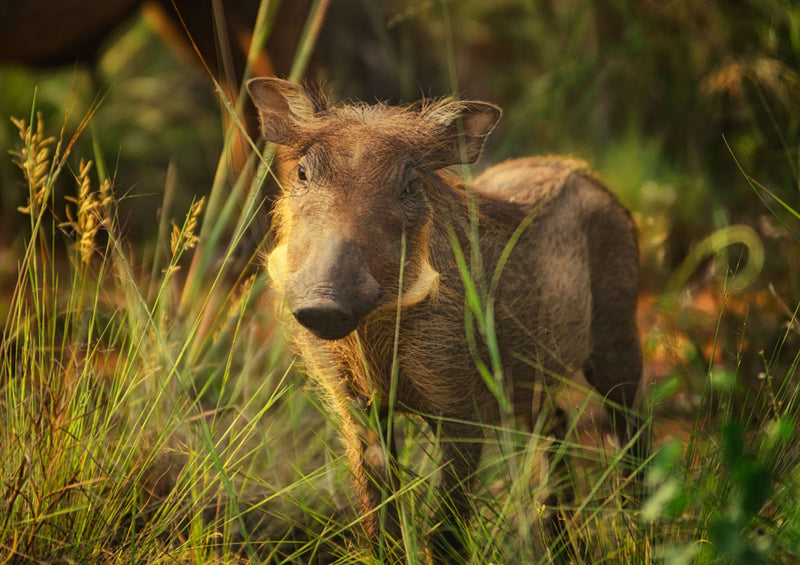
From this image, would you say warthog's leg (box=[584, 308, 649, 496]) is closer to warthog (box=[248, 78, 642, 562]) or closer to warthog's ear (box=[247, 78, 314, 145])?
warthog (box=[248, 78, 642, 562])

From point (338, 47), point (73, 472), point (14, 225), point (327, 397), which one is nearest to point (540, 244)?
point (327, 397)

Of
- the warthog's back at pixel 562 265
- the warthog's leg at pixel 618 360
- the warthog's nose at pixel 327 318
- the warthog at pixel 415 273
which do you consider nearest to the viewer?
the warthog's nose at pixel 327 318

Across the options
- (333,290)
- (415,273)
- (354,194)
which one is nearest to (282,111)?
(354,194)

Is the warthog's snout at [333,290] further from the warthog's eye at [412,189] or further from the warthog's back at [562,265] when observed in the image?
the warthog's back at [562,265]

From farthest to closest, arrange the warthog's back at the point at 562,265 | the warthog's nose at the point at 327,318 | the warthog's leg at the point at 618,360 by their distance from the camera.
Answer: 1. the warthog's leg at the point at 618,360
2. the warthog's back at the point at 562,265
3. the warthog's nose at the point at 327,318

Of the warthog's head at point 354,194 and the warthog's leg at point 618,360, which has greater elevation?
the warthog's head at point 354,194

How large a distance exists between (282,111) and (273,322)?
1.46 metres

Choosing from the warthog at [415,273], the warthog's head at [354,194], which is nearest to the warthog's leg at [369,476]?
the warthog at [415,273]

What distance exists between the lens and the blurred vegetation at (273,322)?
6.57ft

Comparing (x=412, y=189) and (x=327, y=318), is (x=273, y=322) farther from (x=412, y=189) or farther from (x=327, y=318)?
(x=327, y=318)

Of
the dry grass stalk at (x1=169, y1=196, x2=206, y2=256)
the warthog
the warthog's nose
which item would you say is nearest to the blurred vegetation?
the dry grass stalk at (x1=169, y1=196, x2=206, y2=256)

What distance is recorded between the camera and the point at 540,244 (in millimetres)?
2730

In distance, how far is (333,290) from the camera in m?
1.81

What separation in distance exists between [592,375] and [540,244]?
25.3 inches
